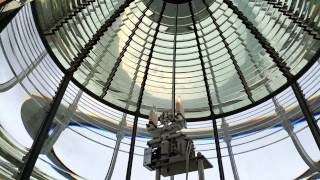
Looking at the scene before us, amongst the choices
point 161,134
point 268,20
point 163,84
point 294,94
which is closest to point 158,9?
point 163,84

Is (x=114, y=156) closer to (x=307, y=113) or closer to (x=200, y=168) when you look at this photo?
(x=307, y=113)

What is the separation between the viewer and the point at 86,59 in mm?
6195

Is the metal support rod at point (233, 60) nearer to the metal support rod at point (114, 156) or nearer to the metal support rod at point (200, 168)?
the metal support rod at point (114, 156)

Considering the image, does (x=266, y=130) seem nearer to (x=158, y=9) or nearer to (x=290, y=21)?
(x=290, y=21)

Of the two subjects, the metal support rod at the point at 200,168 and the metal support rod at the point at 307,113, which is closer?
the metal support rod at the point at 200,168

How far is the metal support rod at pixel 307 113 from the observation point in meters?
5.20

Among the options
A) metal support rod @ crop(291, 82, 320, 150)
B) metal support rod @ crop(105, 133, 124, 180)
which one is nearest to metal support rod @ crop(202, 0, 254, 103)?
metal support rod @ crop(291, 82, 320, 150)

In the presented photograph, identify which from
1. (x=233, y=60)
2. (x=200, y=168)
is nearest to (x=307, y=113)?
(x=233, y=60)

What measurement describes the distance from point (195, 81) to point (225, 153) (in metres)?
1.35

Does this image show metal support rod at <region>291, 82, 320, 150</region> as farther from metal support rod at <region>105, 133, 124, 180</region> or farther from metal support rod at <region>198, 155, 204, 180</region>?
metal support rod at <region>105, 133, 124, 180</region>

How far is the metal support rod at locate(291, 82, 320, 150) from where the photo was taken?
17.0 ft

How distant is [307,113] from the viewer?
536 cm

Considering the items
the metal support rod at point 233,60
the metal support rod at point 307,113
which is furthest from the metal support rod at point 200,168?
the metal support rod at point 233,60

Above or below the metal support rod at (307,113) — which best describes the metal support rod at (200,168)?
below
